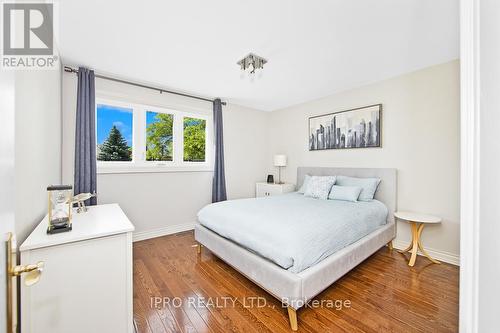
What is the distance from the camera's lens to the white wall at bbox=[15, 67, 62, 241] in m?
1.19

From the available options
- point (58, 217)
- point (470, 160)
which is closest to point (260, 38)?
point (470, 160)

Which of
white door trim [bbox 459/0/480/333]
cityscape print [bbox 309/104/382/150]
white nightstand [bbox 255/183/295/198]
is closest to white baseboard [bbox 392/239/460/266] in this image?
cityscape print [bbox 309/104/382/150]

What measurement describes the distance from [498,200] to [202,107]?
380 centimetres

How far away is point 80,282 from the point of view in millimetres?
1170

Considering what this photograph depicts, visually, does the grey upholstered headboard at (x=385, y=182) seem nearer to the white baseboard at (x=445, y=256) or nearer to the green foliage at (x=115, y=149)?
the white baseboard at (x=445, y=256)

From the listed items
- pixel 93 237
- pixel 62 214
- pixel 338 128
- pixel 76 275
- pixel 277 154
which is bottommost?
pixel 76 275

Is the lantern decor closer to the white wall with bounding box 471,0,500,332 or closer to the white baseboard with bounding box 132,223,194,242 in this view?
the white wall with bounding box 471,0,500,332

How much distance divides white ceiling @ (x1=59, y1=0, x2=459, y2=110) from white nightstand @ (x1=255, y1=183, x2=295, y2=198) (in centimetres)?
192

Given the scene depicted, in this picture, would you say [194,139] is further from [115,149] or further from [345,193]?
[345,193]

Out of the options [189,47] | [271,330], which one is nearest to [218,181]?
[189,47]

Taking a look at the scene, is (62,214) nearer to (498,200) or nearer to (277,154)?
(498,200)

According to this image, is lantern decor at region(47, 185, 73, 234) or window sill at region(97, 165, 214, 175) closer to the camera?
lantern decor at region(47, 185, 73, 234)

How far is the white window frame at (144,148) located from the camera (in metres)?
Answer: 3.00

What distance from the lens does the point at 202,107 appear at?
378cm
